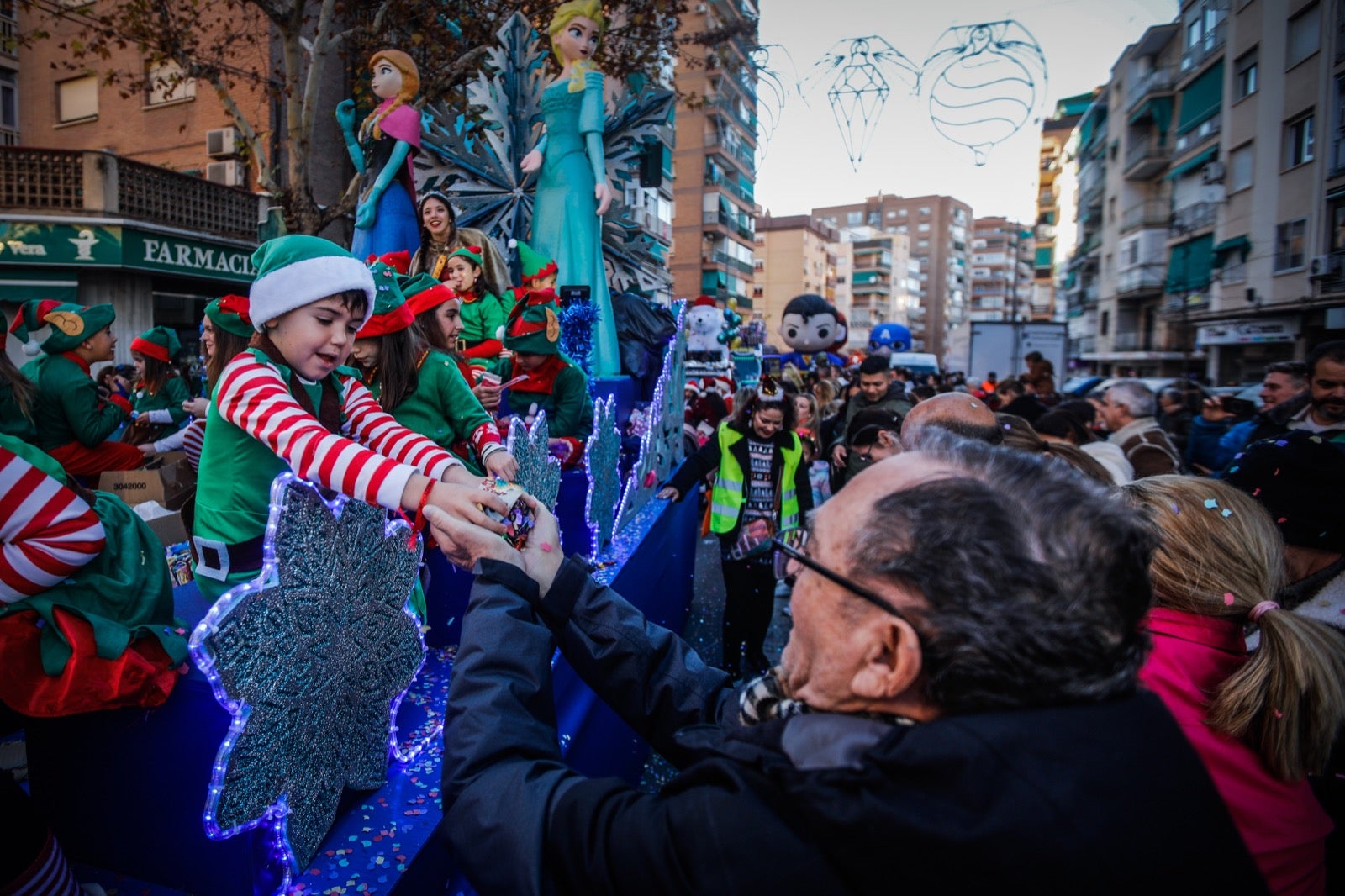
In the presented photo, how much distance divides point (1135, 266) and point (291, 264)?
122 feet

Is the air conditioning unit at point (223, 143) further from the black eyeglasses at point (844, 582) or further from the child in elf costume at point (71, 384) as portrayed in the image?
the black eyeglasses at point (844, 582)

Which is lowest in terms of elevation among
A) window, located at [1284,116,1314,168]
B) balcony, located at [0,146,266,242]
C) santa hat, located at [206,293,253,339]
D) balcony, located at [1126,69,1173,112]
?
santa hat, located at [206,293,253,339]

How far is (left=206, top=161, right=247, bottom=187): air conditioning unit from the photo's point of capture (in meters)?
16.7

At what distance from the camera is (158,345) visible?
5812 mm

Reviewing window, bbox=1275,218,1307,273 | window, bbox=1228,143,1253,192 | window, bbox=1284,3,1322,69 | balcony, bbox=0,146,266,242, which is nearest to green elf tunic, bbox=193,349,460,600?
balcony, bbox=0,146,266,242

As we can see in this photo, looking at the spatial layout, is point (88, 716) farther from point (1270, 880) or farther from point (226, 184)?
point (226, 184)

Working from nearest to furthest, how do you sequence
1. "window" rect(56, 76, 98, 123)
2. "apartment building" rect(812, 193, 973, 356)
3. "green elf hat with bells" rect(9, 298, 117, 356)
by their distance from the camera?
1. "green elf hat with bells" rect(9, 298, 117, 356)
2. "window" rect(56, 76, 98, 123)
3. "apartment building" rect(812, 193, 973, 356)

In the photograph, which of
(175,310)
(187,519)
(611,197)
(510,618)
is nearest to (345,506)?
(510,618)

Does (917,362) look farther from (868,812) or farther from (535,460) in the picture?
(868,812)

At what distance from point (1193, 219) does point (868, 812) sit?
31.2 metres

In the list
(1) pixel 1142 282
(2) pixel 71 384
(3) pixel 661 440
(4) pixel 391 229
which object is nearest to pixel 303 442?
(2) pixel 71 384

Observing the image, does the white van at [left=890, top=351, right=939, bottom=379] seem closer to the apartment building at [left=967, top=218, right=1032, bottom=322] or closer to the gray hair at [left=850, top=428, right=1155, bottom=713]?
the gray hair at [left=850, top=428, right=1155, bottom=713]

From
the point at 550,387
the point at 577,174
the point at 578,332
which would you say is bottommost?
the point at 550,387

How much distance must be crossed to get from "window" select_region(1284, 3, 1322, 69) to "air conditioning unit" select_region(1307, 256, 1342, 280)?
4.40 meters
